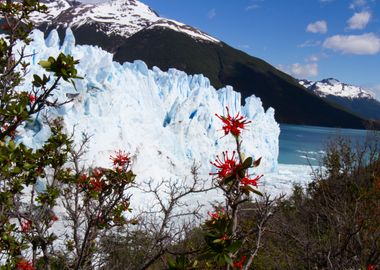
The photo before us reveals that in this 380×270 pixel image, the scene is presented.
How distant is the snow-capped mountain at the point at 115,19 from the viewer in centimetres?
14625

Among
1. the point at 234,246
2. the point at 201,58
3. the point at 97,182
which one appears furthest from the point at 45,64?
the point at 201,58

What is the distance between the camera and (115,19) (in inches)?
6358

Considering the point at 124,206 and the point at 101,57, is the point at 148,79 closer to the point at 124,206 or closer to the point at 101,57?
the point at 101,57

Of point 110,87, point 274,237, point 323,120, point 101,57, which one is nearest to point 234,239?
point 274,237

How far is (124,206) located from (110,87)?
1622 cm

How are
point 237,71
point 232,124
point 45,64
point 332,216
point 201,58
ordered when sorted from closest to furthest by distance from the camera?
point 232,124
point 45,64
point 332,216
point 201,58
point 237,71

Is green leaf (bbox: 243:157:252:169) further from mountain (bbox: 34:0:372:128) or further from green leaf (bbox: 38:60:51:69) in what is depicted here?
mountain (bbox: 34:0:372:128)

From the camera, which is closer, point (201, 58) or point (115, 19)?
point (201, 58)

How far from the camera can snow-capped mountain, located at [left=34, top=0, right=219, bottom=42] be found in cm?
14625

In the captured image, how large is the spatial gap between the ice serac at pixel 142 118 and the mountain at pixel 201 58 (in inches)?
3287

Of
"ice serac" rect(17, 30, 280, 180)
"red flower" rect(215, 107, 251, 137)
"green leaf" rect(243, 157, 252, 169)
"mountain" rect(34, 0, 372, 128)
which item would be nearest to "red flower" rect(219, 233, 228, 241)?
"green leaf" rect(243, 157, 252, 169)

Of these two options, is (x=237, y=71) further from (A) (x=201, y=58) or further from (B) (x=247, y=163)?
(B) (x=247, y=163)

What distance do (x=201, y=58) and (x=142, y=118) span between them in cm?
10788

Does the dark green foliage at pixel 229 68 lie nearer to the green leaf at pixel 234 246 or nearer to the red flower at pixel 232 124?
the red flower at pixel 232 124
